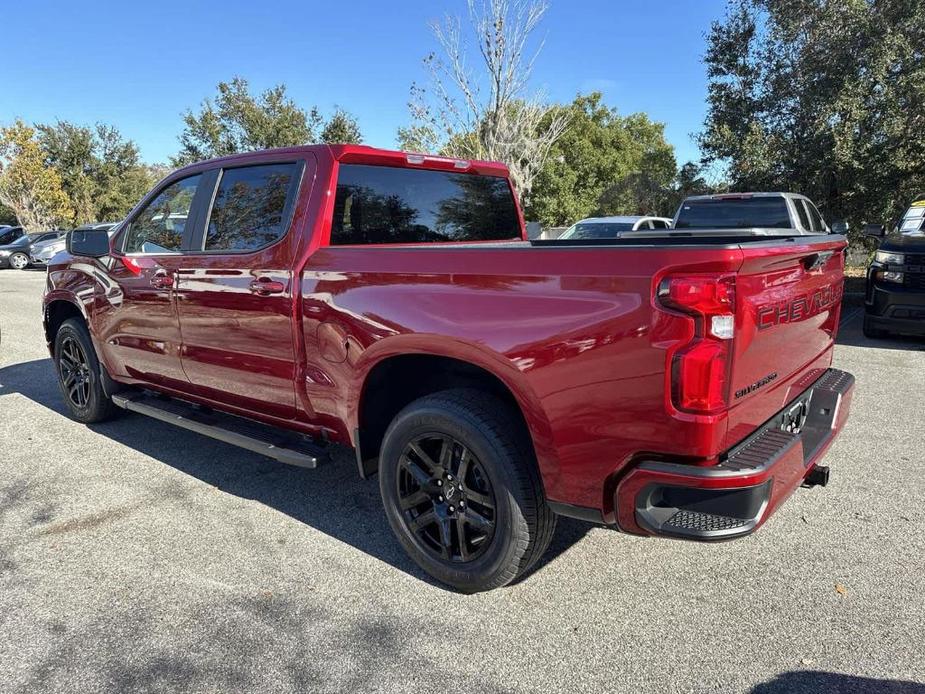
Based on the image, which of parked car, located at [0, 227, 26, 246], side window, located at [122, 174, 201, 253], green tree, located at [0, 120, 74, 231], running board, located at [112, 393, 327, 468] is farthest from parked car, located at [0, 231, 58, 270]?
running board, located at [112, 393, 327, 468]

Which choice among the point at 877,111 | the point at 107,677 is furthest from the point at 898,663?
the point at 877,111

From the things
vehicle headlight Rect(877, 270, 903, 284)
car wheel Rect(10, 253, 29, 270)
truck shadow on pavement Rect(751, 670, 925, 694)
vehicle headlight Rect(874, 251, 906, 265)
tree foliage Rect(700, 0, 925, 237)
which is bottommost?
truck shadow on pavement Rect(751, 670, 925, 694)

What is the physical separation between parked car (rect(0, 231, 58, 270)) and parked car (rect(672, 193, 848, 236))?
Answer: 24547mm

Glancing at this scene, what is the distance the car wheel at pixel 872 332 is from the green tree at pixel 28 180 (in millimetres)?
36428

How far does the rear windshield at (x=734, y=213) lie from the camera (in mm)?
8891

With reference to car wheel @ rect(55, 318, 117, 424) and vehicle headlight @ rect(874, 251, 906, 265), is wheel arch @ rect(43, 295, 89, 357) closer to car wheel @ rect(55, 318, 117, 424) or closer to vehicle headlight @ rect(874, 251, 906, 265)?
car wheel @ rect(55, 318, 117, 424)

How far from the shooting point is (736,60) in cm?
1492

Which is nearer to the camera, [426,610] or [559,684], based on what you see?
[559,684]

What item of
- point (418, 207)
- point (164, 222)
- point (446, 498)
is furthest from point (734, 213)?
point (446, 498)

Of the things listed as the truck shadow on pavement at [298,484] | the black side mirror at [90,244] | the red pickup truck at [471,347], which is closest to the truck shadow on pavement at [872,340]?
the red pickup truck at [471,347]

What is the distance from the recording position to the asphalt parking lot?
2.38m

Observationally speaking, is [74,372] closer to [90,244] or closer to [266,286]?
[90,244]

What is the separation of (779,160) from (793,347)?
12.9 m

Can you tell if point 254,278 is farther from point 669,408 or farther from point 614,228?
point 614,228
